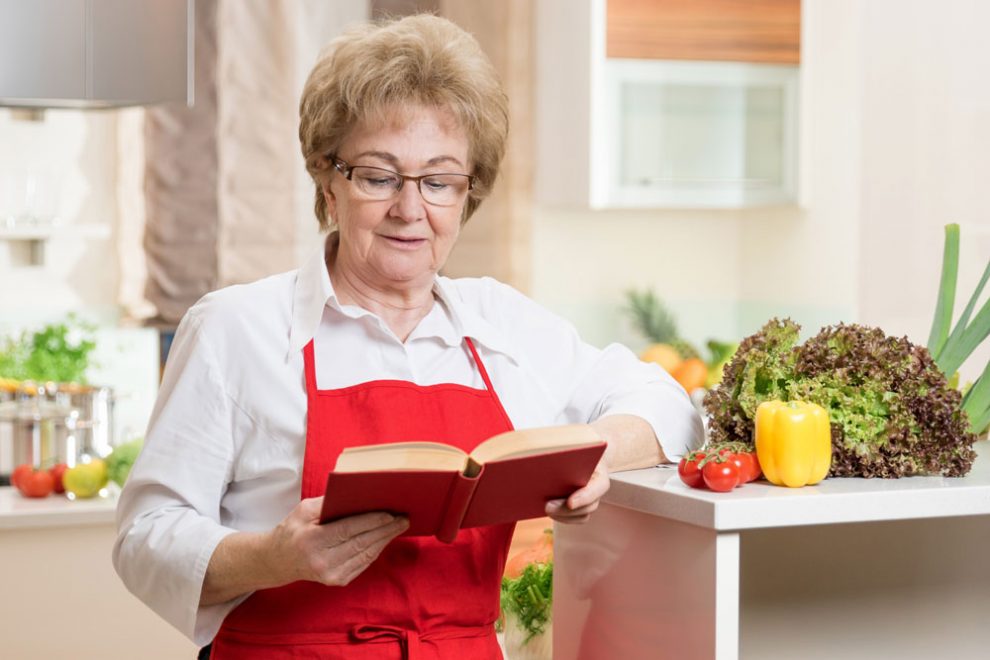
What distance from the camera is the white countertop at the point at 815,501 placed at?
53.0 inches

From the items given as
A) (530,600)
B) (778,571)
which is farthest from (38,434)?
(778,571)

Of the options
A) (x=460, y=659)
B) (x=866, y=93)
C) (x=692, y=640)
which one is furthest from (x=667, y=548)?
(x=866, y=93)

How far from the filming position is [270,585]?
4.61 feet

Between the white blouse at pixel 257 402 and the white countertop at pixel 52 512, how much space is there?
144 cm

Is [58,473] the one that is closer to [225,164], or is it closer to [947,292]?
[225,164]

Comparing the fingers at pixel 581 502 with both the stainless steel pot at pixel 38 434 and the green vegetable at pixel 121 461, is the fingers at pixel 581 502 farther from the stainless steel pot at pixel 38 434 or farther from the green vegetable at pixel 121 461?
the stainless steel pot at pixel 38 434

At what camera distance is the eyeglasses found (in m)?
1.56

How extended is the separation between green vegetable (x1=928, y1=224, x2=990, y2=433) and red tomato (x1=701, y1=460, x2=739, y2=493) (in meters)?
0.36

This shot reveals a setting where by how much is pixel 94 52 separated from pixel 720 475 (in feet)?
5.91

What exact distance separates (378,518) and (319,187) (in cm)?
58

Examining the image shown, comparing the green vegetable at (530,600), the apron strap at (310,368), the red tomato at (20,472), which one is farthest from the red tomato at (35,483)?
the apron strap at (310,368)

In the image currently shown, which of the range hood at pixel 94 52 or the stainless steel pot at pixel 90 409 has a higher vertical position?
the range hood at pixel 94 52

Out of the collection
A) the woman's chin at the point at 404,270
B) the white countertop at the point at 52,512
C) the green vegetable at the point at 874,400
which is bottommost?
the white countertop at the point at 52,512

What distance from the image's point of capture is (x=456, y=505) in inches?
50.9
